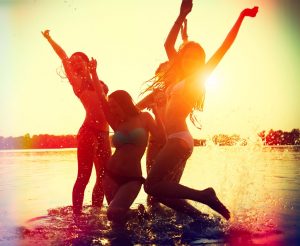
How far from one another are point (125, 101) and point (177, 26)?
3.94 ft

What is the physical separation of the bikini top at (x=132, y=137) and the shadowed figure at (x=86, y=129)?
3.88ft

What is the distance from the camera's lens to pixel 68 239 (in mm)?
4621

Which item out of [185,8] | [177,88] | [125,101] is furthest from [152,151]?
[185,8]

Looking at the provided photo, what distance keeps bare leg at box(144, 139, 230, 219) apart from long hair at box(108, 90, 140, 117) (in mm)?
741

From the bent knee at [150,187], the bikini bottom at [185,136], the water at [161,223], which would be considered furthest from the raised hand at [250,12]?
the water at [161,223]

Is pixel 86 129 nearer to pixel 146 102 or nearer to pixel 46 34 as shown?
pixel 146 102

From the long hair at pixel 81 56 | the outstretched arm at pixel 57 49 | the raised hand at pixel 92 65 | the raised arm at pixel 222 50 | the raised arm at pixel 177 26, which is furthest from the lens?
the outstretched arm at pixel 57 49

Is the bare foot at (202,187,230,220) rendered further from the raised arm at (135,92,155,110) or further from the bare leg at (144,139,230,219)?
the raised arm at (135,92,155,110)

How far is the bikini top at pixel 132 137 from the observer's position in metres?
5.22

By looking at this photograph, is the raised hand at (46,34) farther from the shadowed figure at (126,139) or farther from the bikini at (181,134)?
the bikini at (181,134)

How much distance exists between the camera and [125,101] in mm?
5301

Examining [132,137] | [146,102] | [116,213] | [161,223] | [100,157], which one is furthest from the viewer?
[100,157]

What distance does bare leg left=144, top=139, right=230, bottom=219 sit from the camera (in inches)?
192

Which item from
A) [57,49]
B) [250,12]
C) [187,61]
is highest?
[250,12]
